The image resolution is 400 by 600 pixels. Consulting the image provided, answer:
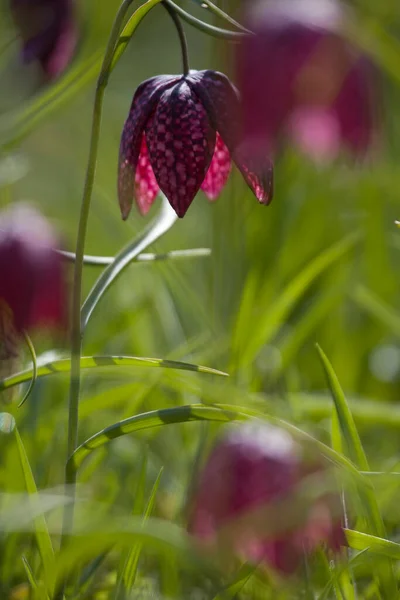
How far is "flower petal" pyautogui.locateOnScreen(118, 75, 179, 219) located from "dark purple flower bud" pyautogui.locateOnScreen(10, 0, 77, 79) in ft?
1.66

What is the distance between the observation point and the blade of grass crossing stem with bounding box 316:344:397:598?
0.89 m

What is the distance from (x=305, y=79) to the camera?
76 centimetres

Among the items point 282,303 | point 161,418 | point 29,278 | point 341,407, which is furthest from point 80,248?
point 282,303

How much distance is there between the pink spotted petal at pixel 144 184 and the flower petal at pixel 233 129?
13cm

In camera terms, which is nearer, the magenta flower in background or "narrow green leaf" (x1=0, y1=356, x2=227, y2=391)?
the magenta flower in background

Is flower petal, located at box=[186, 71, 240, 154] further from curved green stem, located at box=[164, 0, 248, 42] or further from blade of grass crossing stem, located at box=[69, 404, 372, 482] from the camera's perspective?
blade of grass crossing stem, located at box=[69, 404, 372, 482]

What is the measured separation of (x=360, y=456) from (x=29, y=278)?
0.35 metres

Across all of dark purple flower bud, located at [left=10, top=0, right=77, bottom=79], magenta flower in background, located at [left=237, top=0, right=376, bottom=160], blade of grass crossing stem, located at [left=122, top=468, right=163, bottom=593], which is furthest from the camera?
dark purple flower bud, located at [left=10, top=0, right=77, bottom=79]

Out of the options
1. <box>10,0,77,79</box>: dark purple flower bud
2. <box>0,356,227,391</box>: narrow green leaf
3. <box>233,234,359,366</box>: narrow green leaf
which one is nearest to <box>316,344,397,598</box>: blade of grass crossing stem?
<box>0,356,227,391</box>: narrow green leaf

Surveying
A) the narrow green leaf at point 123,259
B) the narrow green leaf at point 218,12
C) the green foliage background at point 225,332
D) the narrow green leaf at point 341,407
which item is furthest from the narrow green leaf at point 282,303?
the narrow green leaf at point 218,12

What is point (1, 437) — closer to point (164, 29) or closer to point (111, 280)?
point (111, 280)

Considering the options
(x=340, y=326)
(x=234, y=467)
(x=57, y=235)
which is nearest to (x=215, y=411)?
(x=234, y=467)

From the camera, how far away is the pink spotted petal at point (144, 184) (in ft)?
3.34

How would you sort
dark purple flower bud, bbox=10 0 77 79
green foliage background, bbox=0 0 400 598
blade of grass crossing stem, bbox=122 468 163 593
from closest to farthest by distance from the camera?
blade of grass crossing stem, bbox=122 468 163 593, green foliage background, bbox=0 0 400 598, dark purple flower bud, bbox=10 0 77 79
